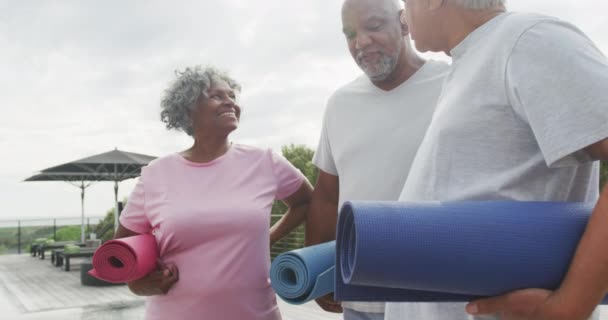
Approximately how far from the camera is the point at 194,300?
72.1 inches

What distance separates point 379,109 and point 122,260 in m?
0.94

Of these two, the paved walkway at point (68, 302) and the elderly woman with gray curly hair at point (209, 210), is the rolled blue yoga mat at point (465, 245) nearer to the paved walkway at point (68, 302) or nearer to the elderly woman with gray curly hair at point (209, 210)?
the elderly woman with gray curly hair at point (209, 210)

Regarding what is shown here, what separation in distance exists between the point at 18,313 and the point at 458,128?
22.8 ft

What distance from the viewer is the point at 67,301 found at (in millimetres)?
7414

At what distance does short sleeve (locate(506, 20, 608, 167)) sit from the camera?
78cm

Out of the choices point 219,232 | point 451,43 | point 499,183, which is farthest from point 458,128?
point 219,232

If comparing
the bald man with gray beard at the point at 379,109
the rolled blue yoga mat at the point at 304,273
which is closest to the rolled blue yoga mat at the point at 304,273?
the rolled blue yoga mat at the point at 304,273

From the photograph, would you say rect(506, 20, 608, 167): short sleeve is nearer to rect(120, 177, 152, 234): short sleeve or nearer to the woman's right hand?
the woman's right hand

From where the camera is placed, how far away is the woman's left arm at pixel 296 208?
2.18 m

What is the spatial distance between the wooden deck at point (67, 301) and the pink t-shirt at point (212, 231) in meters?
3.99

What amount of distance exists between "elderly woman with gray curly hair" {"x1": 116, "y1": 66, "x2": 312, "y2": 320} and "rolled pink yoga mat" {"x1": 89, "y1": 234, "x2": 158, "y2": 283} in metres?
0.09

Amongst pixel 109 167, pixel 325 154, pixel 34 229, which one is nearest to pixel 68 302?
pixel 109 167

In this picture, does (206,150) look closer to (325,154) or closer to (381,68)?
(325,154)

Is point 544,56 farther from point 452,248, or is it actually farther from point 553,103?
point 452,248
